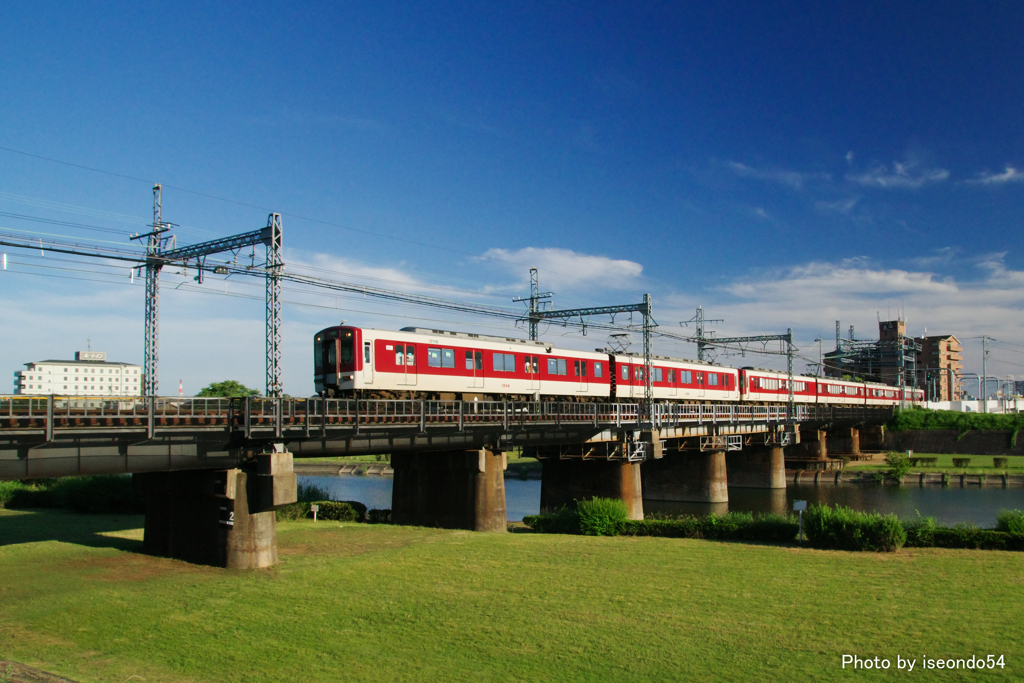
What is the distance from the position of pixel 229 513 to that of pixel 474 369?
15.9 metres

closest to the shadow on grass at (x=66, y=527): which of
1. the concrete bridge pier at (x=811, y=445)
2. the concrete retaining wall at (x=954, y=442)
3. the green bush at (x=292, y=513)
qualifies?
the green bush at (x=292, y=513)

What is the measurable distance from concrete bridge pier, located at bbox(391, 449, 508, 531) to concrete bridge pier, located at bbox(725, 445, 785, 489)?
41901 mm

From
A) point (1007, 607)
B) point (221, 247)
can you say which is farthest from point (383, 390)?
point (1007, 607)

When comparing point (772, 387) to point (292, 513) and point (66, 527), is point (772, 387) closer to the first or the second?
point (292, 513)

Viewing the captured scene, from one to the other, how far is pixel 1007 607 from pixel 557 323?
29981 mm

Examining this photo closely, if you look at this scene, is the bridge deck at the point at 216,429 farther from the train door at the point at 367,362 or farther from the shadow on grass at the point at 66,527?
the shadow on grass at the point at 66,527

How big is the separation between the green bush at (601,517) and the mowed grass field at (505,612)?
417 cm

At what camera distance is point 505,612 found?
17328 mm

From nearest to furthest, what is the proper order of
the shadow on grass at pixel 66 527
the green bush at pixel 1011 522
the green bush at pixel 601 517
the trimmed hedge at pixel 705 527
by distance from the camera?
the green bush at pixel 1011 522 → the shadow on grass at pixel 66 527 → the trimmed hedge at pixel 705 527 → the green bush at pixel 601 517

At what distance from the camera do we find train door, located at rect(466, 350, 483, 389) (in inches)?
1412

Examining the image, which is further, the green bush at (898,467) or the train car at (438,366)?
the green bush at (898,467)

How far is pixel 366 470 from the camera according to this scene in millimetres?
84062

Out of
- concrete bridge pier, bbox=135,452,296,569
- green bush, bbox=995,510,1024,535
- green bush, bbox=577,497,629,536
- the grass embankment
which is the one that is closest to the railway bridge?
concrete bridge pier, bbox=135,452,296,569

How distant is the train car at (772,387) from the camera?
6462 cm
